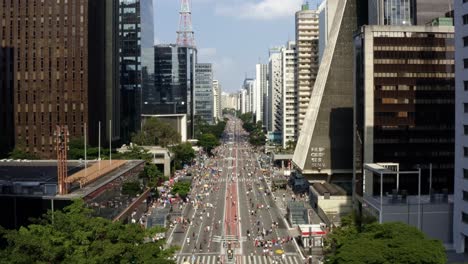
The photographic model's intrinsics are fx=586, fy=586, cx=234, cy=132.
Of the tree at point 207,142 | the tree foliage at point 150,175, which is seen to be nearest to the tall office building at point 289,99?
the tree at point 207,142

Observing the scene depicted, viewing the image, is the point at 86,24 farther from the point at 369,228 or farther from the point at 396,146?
the point at 369,228

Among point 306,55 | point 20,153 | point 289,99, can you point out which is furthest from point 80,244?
point 289,99

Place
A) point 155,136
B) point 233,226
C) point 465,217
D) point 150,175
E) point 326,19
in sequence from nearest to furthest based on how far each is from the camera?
point 465,217 → point 233,226 → point 150,175 → point 326,19 → point 155,136

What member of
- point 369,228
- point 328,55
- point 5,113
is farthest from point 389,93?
point 5,113

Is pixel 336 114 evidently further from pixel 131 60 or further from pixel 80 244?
pixel 131 60

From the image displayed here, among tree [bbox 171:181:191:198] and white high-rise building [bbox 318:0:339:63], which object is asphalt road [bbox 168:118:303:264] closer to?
tree [bbox 171:181:191:198]

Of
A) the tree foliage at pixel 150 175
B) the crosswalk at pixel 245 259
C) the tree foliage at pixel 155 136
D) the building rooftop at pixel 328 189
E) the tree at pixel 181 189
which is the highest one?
the tree foliage at pixel 155 136

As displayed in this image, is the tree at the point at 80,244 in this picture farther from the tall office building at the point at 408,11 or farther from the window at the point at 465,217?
the tall office building at the point at 408,11
